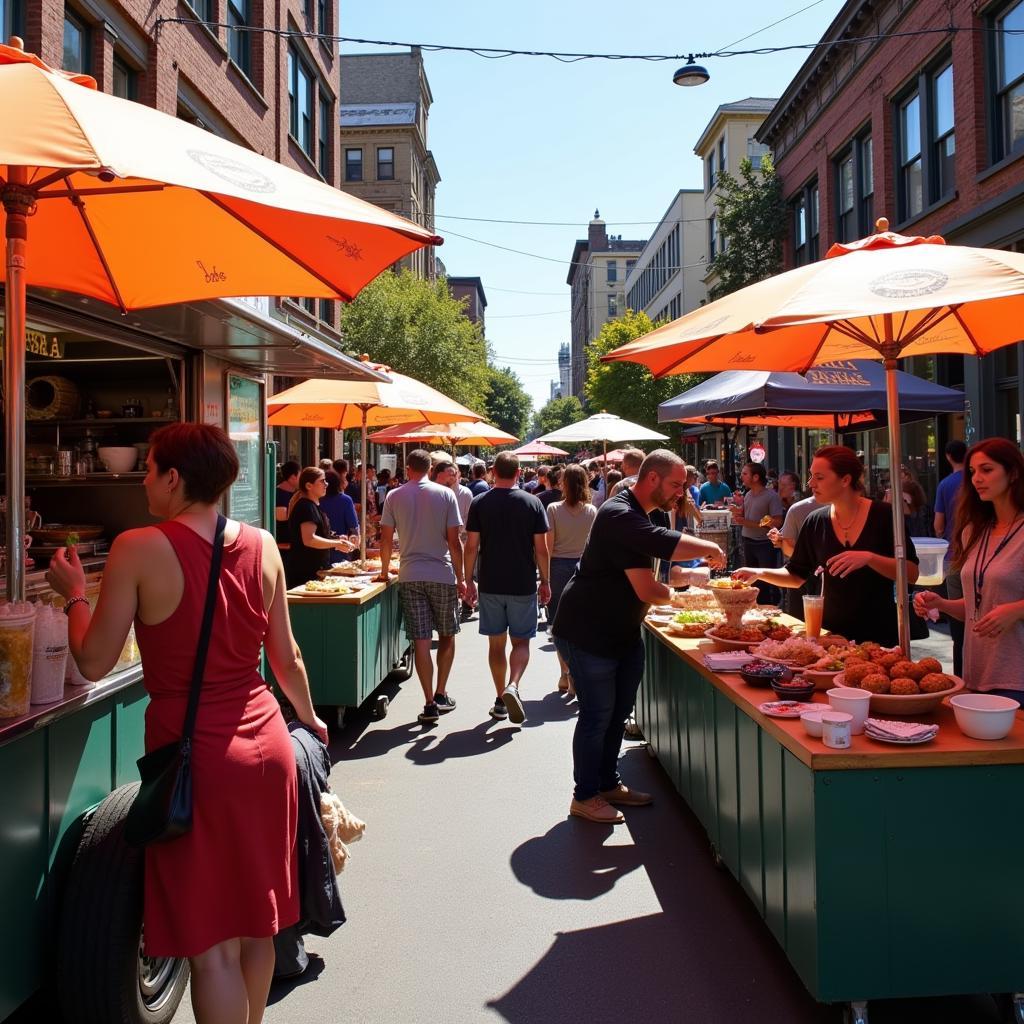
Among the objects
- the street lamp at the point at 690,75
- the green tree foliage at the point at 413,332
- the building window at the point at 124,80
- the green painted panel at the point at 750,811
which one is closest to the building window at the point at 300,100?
the green tree foliage at the point at 413,332

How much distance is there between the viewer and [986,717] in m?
3.22

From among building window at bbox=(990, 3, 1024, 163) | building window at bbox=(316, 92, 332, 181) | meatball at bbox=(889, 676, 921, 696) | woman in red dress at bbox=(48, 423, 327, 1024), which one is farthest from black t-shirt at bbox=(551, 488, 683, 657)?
building window at bbox=(316, 92, 332, 181)

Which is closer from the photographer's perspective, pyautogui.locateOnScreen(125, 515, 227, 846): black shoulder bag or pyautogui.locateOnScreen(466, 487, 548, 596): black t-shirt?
pyautogui.locateOnScreen(125, 515, 227, 846): black shoulder bag

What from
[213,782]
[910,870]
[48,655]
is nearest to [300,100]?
[48,655]

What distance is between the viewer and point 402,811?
5.69 m

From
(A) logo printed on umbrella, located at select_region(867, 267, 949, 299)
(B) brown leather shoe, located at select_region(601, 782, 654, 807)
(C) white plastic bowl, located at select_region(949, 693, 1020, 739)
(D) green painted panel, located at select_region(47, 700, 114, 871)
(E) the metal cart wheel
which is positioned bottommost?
(B) brown leather shoe, located at select_region(601, 782, 654, 807)

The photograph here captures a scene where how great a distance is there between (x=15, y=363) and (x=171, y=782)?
1.58 m

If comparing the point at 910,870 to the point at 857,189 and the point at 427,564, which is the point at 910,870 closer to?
the point at 427,564

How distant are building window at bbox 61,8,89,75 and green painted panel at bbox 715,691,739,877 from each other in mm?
10999

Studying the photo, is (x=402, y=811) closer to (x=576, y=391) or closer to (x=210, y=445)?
(x=210, y=445)

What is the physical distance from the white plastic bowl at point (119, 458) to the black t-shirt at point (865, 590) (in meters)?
4.69

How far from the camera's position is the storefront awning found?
4.57 meters

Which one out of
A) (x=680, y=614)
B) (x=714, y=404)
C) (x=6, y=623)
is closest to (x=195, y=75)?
(x=714, y=404)

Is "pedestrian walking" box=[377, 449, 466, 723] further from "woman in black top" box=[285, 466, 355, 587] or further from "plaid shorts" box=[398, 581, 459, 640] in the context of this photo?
"woman in black top" box=[285, 466, 355, 587]
